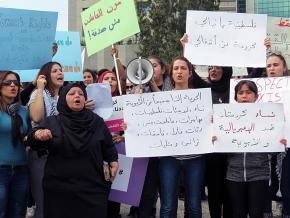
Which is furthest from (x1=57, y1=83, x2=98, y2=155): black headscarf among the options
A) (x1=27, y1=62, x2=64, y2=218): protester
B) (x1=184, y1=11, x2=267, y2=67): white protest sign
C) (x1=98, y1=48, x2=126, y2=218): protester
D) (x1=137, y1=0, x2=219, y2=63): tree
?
(x1=137, y1=0, x2=219, y2=63): tree

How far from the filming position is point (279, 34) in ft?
23.6

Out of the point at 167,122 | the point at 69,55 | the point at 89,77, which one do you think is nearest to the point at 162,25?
the point at 89,77

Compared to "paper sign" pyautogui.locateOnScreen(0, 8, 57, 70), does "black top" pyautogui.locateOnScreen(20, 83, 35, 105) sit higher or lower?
lower

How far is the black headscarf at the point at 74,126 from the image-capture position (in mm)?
4145

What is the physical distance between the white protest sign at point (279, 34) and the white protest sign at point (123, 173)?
10.8 ft

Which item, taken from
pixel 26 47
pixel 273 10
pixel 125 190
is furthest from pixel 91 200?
pixel 273 10

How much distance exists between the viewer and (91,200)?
4.29m

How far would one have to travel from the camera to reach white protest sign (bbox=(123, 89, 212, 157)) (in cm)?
463

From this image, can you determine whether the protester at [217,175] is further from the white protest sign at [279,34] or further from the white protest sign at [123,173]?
the white protest sign at [279,34]

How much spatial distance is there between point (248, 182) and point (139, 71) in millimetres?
1503

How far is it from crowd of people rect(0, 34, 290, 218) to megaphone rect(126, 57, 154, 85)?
3.8 inches

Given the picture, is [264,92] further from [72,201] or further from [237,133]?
[72,201]

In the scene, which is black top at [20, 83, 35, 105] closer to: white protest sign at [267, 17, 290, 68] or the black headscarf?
the black headscarf

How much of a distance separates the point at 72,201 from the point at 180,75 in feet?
5.26
